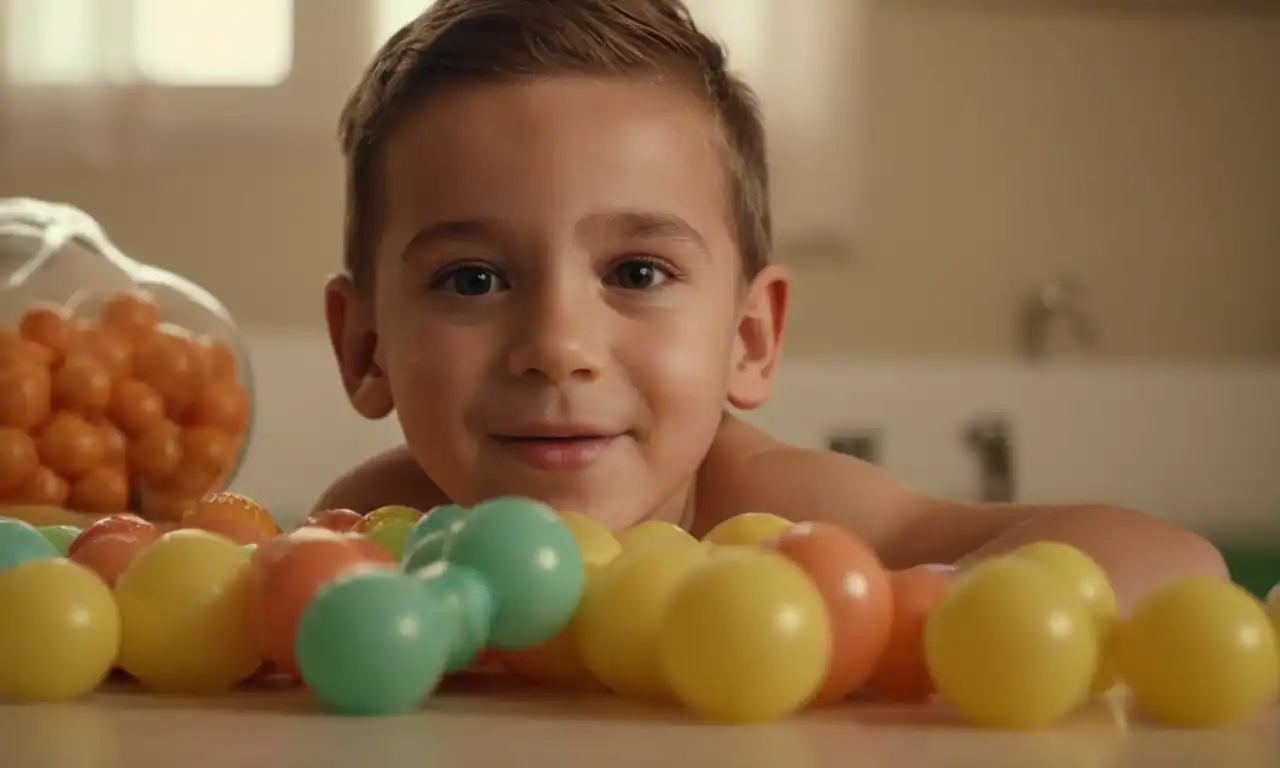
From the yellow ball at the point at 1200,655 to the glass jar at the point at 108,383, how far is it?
980 mm

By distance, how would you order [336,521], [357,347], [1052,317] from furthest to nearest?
[1052,317] < [357,347] < [336,521]

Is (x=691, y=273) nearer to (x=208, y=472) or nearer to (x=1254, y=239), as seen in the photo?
(x=208, y=472)

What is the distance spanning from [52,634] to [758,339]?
0.68 meters

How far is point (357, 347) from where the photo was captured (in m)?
1.10

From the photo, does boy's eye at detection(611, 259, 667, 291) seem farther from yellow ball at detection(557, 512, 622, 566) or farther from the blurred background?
the blurred background

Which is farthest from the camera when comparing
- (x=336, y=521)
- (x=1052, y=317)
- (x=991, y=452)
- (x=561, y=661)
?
(x=1052, y=317)

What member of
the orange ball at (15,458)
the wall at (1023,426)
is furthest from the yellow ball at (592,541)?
the wall at (1023,426)

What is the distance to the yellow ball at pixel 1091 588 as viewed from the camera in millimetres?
518

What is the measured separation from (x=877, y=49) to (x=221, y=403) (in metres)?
1.53

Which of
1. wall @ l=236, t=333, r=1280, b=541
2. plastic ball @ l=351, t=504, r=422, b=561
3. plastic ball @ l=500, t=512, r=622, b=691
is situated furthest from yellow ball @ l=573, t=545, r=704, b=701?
wall @ l=236, t=333, r=1280, b=541

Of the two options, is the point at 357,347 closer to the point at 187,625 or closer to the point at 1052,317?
the point at 187,625

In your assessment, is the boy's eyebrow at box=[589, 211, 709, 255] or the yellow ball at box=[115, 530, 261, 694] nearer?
the yellow ball at box=[115, 530, 261, 694]

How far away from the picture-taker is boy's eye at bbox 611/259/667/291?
0.94 m

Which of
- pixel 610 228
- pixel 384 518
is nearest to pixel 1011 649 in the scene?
pixel 384 518
